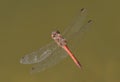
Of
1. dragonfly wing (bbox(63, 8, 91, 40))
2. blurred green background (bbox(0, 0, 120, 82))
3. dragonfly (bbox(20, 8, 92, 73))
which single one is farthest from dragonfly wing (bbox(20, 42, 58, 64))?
blurred green background (bbox(0, 0, 120, 82))

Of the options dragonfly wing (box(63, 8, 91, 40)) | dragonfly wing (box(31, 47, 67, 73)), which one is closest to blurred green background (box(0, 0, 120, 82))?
dragonfly wing (box(31, 47, 67, 73))

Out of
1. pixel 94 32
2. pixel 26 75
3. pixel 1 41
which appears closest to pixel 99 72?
pixel 94 32

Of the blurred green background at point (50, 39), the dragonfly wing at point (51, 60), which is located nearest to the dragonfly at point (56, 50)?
the dragonfly wing at point (51, 60)

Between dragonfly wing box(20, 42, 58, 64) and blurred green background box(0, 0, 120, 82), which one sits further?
blurred green background box(0, 0, 120, 82)

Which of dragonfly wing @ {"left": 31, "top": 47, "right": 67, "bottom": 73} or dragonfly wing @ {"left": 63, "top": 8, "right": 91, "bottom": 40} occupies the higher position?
dragonfly wing @ {"left": 63, "top": 8, "right": 91, "bottom": 40}

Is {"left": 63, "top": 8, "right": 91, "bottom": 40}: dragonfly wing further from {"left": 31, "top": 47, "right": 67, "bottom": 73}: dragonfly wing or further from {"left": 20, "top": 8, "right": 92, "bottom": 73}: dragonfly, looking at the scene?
{"left": 31, "top": 47, "right": 67, "bottom": 73}: dragonfly wing

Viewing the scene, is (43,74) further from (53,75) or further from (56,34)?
(56,34)

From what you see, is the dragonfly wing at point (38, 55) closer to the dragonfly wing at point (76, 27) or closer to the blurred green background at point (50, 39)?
the dragonfly wing at point (76, 27)
